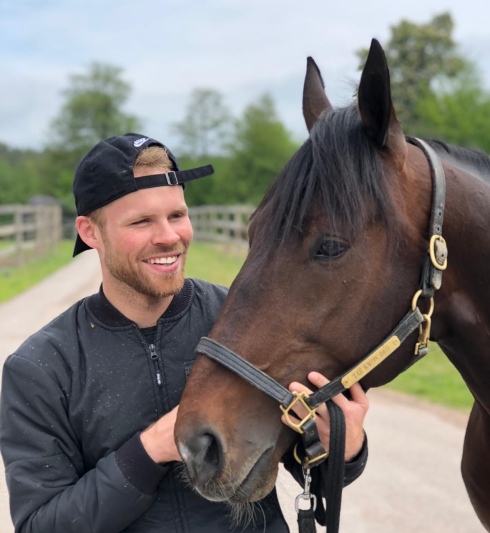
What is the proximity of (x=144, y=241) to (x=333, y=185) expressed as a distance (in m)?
0.56

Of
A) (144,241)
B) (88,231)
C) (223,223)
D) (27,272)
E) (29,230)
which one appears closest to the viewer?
(144,241)

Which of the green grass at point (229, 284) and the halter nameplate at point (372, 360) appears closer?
the halter nameplate at point (372, 360)

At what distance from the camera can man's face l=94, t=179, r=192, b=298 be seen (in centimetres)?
175

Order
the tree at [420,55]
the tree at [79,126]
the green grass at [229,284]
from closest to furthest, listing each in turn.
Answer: the green grass at [229,284]
the tree at [420,55]
the tree at [79,126]

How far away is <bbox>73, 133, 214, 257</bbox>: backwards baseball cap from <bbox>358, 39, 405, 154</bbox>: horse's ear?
21.6 inches

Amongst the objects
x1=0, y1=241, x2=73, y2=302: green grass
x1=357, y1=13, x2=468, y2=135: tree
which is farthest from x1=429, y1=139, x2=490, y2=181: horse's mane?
x1=357, y1=13, x2=468, y2=135: tree

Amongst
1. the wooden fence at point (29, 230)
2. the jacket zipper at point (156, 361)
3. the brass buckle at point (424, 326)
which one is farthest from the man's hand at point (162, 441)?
the wooden fence at point (29, 230)

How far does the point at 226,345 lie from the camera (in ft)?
5.27

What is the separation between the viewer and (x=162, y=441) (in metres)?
1.57

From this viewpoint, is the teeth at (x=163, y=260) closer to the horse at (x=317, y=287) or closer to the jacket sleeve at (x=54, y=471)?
the horse at (x=317, y=287)

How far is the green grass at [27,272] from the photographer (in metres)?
11.6

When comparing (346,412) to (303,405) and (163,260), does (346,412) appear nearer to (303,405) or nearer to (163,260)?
(303,405)

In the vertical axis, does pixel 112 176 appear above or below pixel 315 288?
above

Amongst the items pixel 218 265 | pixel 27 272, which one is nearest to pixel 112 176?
pixel 27 272
